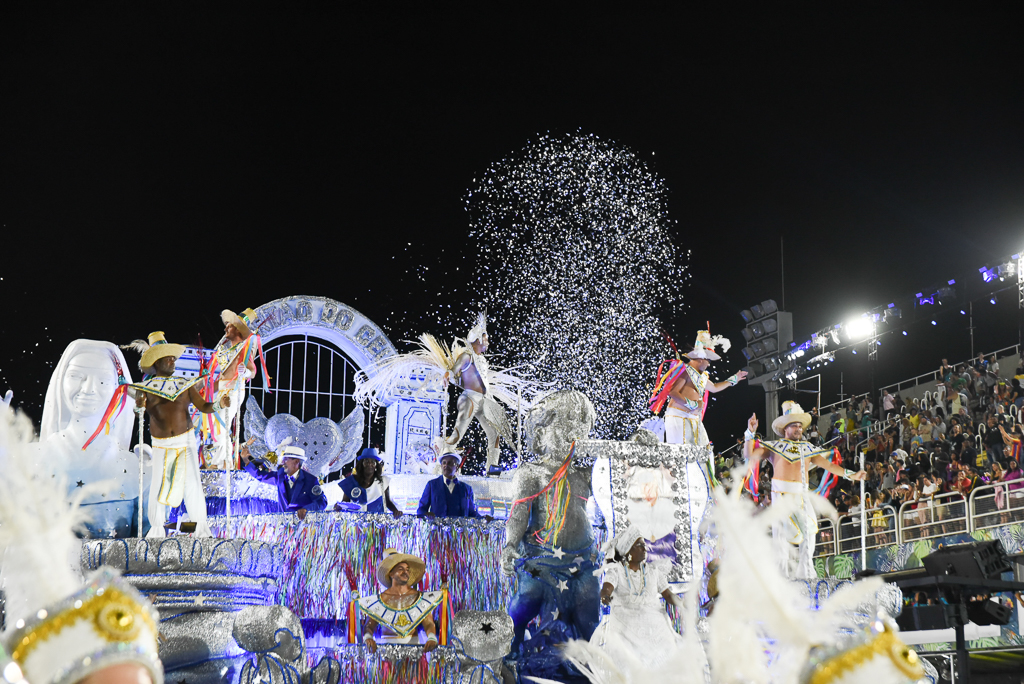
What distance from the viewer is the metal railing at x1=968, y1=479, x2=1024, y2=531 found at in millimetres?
11742

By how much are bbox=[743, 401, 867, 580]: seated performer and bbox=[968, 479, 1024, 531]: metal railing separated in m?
4.04

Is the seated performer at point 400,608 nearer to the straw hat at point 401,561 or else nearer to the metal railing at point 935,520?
the straw hat at point 401,561

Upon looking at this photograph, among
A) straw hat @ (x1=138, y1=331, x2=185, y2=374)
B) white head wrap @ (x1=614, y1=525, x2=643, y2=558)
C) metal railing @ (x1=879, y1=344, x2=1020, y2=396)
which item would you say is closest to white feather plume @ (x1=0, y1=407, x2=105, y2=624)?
white head wrap @ (x1=614, y1=525, x2=643, y2=558)

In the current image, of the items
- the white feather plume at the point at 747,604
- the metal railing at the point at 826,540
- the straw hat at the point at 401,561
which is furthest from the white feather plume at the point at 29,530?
the metal railing at the point at 826,540

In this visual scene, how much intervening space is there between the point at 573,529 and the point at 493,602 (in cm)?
133

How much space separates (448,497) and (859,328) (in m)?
11.0

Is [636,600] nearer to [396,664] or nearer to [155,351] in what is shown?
[396,664]

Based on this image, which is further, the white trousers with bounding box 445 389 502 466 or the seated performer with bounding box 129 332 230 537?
the white trousers with bounding box 445 389 502 466

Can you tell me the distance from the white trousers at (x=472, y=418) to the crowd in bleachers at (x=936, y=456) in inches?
159

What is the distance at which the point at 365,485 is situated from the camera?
9.84 meters

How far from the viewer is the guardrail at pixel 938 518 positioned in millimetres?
11906

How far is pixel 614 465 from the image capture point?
27.5 ft

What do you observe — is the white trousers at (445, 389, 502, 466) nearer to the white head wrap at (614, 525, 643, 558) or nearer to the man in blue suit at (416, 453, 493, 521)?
the man in blue suit at (416, 453, 493, 521)

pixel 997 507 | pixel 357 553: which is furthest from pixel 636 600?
pixel 997 507
